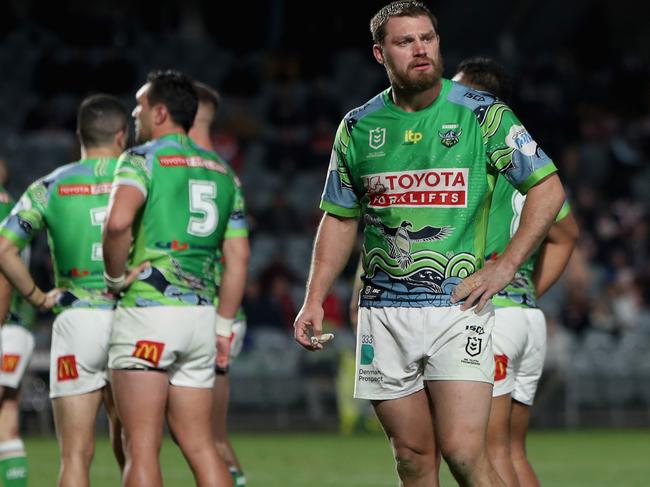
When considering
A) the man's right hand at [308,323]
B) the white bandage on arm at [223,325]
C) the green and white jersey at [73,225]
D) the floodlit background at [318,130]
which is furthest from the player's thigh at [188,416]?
the floodlit background at [318,130]

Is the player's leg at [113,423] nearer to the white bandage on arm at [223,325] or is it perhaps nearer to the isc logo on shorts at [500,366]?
the white bandage on arm at [223,325]

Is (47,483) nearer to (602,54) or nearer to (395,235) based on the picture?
(395,235)

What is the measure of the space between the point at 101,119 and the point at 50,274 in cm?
847

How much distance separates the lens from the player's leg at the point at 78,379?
24.1 feet

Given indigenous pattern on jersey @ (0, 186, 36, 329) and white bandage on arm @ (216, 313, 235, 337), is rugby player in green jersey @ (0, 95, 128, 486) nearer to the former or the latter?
white bandage on arm @ (216, 313, 235, 337)

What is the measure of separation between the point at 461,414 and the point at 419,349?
32 cm

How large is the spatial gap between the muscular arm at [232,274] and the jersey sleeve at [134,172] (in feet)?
2.56

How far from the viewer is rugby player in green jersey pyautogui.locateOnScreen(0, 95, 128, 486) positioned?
24.5 feet

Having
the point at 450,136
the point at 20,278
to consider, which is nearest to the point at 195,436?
the point at 20,278

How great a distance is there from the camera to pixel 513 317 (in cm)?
683

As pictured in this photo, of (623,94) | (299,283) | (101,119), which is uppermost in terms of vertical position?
(623,94)

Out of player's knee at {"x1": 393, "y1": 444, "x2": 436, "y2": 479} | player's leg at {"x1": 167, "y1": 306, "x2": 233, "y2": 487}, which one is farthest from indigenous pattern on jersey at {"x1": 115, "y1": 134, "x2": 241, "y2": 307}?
player's knee at {"x1": 393, "y1": 444, "x2": 436, "y2": 479}

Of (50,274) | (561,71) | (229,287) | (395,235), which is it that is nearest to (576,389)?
(50,274)

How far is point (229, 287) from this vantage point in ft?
24.3
